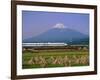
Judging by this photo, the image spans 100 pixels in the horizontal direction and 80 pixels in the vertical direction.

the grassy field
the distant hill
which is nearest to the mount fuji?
the distant hill

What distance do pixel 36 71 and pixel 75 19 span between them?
67 cm

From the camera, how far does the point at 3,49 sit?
→ 1911 millimetres

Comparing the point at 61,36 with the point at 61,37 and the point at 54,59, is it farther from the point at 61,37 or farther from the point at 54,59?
the point at 54,59

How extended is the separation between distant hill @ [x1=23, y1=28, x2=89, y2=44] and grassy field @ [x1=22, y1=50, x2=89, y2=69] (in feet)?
0.37

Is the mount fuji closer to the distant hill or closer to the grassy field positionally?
the distant hill

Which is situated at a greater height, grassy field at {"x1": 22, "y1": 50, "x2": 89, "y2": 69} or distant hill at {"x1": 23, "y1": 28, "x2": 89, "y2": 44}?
distant hill at {"x1": 23, "y1": 28, "x2": 89, "y2": 44}

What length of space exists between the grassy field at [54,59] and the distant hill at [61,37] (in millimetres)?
111

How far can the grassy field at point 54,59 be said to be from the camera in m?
2.03

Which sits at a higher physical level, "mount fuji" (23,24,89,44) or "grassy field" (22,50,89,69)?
"mount fuji" (23,24,89,44)

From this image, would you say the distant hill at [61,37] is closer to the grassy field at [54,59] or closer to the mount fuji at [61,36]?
the mount fuji at [61,36]

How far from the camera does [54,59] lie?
6.92 ft

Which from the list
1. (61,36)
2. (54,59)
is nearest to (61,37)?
(61,36)

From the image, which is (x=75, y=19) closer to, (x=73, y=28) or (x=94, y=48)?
(x=73, y=28)

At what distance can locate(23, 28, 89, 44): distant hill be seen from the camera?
6.79ft
